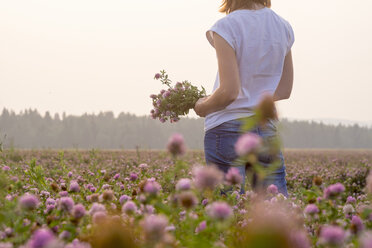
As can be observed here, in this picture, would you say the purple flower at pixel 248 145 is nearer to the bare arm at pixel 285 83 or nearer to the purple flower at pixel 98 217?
the purple flower at pixel 98 217

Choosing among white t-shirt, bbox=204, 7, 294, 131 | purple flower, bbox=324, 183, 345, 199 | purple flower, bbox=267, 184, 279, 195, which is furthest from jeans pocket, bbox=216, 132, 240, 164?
purple flower, bbox=324, 183, 345, 199

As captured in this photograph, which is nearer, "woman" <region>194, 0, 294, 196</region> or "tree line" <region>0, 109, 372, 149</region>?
"woman" <region>194, 0, 294, 196</region>

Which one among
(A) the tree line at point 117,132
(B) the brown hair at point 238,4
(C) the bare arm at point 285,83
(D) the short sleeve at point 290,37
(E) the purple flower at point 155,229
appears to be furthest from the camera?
(A) the tree line at point 117,132

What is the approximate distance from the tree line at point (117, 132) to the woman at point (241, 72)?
10530 centimetres

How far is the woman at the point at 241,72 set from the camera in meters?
3.08

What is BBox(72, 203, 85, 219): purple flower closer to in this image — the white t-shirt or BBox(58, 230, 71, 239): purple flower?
BBox(58, 230, 71, 239): purple flower

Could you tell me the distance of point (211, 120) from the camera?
3.33 m

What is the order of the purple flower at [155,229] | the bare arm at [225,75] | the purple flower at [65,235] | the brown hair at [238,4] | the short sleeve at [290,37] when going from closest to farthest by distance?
the purple flower at [155,229] → the purple flower at [65,235] → the bare arm at [225,75] → the brown hair at [238,4] → the short sleeve at [290,37]

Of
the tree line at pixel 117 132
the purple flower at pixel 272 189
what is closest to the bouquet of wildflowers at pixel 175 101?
the purple flower at pixel 272 189

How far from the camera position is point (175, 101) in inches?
166

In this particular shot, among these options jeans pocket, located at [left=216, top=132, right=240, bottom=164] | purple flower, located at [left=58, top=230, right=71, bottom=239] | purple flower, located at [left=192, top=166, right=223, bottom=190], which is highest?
jeans pocket, located at [left=216, top=132, right=240, bottom=164]

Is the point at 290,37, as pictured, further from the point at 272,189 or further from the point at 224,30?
the point at 272,189

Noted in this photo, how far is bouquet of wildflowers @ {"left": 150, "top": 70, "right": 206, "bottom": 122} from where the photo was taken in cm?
410

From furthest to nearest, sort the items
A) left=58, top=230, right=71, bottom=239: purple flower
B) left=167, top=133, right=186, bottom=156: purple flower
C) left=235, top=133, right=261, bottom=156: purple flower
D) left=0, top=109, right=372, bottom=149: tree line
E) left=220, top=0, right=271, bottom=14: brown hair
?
left=0, top=109, right=372, bottom=149: tree line → left=220, top=0, right=271, bottom=14: brown hair → left=58, top=230, right=71, bottom=239: purple flower → left=167, top=133, right=186, bottom=156: purple flower → left=235, top=133, right=261, bottom=156: purple flower
